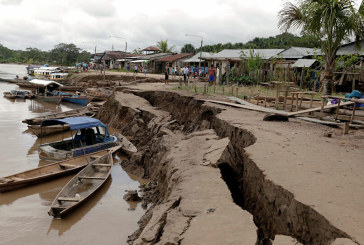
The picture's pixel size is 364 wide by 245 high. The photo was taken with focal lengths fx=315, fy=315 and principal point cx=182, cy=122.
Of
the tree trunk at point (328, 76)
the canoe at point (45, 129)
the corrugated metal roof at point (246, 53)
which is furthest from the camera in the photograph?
the corrugated metal roof at point (246, 53)

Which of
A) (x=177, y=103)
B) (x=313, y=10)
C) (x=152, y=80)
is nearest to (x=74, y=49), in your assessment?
(x=152, y=80)

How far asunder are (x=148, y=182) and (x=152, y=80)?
24563mm

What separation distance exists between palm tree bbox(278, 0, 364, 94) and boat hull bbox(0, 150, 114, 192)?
35.3ft

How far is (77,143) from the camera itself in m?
14.4

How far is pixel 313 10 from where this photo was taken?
13.0 m

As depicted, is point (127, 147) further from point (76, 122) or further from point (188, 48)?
point (188, 48)

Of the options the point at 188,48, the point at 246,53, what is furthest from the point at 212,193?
the point at 188,48

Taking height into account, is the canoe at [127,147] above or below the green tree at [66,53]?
below

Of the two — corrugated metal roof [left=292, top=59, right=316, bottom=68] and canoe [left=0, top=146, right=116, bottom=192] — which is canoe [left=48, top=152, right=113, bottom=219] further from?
corrugated metal roof [left=292, top=59, right=316, bottom=68]

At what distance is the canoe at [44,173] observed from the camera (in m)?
10.1

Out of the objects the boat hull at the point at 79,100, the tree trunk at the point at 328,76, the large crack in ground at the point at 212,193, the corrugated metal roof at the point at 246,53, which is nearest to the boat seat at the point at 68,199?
the large crack in ground at the point at 212,193

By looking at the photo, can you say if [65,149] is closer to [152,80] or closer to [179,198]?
[179,198]

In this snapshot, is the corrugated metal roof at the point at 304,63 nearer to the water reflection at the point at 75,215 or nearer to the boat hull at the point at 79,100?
the water reflection at the point at 75,215

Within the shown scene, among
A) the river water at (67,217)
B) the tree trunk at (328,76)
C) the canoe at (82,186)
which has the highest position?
the tree trunk at (328,76)
